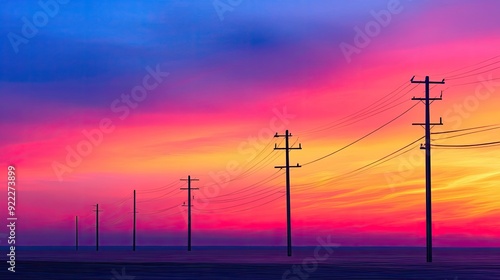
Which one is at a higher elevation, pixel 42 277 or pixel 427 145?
pixel 427 145

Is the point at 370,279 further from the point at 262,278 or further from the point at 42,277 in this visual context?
the point at 42,277

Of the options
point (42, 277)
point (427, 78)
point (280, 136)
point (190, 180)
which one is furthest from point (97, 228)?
point (42, 277)

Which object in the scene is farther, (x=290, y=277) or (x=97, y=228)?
(x=97, y=228)

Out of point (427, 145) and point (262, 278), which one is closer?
point (262, 278)

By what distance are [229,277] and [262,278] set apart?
2594 mm

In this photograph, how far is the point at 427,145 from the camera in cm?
7056

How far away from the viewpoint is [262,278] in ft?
144

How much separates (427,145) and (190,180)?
6561 cm

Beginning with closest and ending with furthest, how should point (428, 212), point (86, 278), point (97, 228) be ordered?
1. point (86, 278)
2. point (428, 212)
3. point (97, 228)

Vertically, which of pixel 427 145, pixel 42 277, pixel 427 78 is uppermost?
pixel 427 78

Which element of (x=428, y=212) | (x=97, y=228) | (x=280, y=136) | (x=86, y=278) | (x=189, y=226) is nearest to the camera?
(x=86, y=278)

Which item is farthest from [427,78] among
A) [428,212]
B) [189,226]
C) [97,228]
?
[97,228]

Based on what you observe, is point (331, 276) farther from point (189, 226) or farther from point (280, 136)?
point (189, 226)

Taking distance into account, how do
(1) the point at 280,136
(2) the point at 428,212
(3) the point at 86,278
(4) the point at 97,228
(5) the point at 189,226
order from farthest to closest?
(4) the point at 97,228 < (5) the point at 189,226 < (1) the point at 280,136 < (2) the point at 428,212 < (3) the point at 86,278
